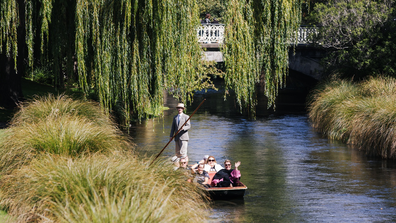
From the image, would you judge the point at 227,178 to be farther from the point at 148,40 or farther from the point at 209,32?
the point at 209,32

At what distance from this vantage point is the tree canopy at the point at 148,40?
13297mm

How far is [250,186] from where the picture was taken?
1305 centimetres

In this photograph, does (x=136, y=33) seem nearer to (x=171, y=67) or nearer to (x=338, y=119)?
(x=171, y=67)

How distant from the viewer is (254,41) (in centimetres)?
1411

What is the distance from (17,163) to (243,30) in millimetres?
6885

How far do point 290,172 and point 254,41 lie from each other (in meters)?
3.96

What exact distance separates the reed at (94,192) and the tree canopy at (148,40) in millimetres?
5496

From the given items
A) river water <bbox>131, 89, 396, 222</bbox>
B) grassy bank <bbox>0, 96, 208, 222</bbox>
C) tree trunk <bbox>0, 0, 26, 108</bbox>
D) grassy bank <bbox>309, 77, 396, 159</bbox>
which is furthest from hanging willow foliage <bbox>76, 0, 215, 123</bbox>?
grassy bank <bbox>309, 77, 396, 159</bbox>

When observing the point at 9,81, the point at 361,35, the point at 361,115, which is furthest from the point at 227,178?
the point at 361,35

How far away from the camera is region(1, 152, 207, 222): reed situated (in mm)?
6230

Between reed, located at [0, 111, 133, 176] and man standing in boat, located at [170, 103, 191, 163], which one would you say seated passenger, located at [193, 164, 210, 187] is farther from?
reed, located at [0, 111, 133, 176]

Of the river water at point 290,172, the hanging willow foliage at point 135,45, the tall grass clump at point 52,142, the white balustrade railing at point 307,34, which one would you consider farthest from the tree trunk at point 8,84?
the white balustrade railing at point 307,34

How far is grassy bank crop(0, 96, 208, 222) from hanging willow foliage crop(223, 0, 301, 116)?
4841 mm

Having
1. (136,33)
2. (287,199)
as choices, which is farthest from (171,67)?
(287,199)
